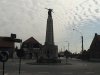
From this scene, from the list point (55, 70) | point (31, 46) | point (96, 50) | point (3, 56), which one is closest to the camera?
point (3, 56)

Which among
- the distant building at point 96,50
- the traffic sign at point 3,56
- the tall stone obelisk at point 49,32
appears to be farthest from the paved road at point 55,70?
the distant building at point 96,50

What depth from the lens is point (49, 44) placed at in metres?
64.1

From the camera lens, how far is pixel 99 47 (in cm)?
10762

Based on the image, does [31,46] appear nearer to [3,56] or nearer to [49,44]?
[49,44]

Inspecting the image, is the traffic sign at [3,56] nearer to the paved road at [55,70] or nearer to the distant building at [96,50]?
the paved road at [55,70]

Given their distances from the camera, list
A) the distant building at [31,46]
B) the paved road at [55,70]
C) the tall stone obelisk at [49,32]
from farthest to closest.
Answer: the distant building at [31,46] < the tall stone obelisk at [49,32] < the paved road at [55,70]

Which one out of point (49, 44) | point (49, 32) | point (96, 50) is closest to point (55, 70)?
point (49, 32)

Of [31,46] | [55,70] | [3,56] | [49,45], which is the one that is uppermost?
[31,46]

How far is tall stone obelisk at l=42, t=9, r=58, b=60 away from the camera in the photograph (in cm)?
6350

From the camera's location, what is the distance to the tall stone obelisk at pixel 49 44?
208ft

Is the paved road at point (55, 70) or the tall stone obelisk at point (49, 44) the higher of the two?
the tall stone obelisk at point (49, 44)

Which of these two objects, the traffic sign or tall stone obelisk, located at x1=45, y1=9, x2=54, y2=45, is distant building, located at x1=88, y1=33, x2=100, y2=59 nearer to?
tall stone obelisk, located at x1=45, y1=9, x2=54, y2=45

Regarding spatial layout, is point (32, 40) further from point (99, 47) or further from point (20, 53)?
point (20, 53)

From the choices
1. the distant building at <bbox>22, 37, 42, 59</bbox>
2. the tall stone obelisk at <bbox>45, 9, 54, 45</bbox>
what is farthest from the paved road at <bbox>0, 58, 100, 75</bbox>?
the distant building at <bbox>22, 37, 42, 59</bbox>
